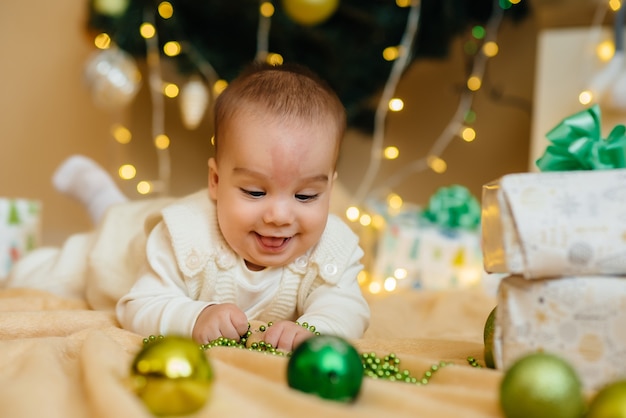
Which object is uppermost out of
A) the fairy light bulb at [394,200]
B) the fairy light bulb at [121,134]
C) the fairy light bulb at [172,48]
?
the fairy light bulb at [172,48]

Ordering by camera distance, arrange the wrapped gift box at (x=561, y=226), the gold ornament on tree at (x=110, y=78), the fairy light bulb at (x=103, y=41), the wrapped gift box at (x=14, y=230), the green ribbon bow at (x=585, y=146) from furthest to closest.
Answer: the fairy light bulb at (x=103, y=41) → the gold ornament on tree at (x=110, y=78) → the wrapped gift box at (x=14, y=230) → the green ribbon bow at (x=585, y=146) → the wrapped gift box at (x=561, y=226)

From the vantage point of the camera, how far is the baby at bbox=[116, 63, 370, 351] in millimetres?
993

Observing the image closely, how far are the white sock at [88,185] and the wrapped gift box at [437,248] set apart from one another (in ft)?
2.44

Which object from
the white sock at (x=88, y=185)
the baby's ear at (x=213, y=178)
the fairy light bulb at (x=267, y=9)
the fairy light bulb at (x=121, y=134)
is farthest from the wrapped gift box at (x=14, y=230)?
the fairy light bulb at (x=121, y=134)

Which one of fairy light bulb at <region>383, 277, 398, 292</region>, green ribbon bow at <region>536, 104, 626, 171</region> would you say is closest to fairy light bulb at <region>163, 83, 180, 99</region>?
fairy light bulb at <region>383, 277, 398, 292</region>

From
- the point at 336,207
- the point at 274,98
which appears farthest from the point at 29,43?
the point at 274,98

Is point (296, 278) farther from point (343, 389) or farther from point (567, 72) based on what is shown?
point (567, 72)

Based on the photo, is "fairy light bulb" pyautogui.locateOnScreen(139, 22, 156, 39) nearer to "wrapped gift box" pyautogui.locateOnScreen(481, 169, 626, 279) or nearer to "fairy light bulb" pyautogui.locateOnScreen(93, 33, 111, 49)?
"fairy light bulb" pyautogui.locateOnScreen(93, 33, 111, 49)

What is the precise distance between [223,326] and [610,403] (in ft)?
1.67

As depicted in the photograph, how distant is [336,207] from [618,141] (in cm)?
97

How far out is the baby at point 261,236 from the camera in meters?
0.99

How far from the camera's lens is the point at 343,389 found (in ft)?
2.01

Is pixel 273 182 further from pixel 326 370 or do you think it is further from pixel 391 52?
pixel 391 52

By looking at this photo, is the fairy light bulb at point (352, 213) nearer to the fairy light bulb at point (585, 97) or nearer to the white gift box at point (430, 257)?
the white gift box at point (430, 257)
